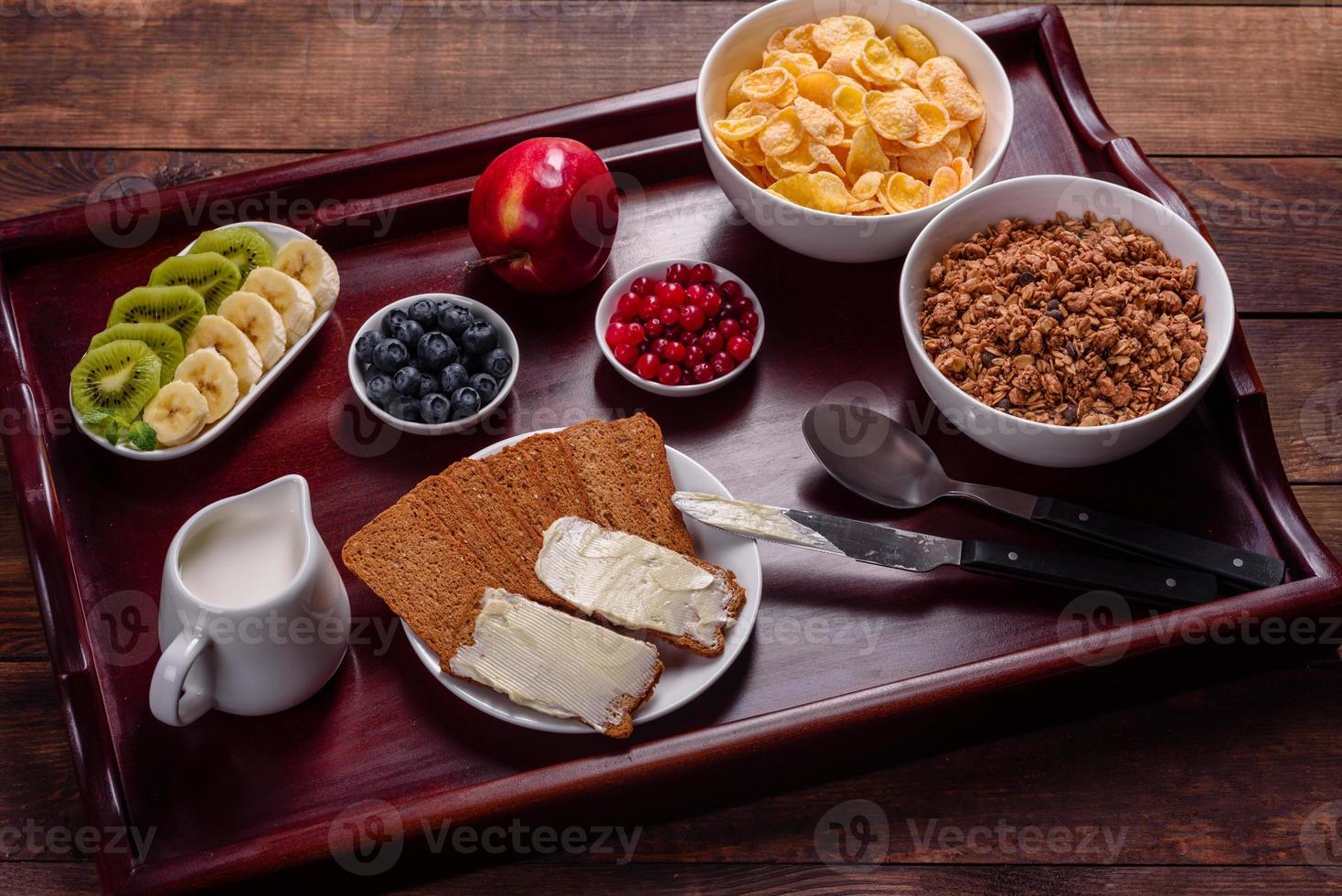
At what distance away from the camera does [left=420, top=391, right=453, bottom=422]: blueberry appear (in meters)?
1.60

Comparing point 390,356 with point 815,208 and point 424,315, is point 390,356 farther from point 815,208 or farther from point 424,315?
point 815,208

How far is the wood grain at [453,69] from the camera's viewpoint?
2.21 metres

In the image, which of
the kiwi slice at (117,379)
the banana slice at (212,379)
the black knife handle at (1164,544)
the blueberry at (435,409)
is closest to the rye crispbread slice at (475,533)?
the blueberry at (435,409)

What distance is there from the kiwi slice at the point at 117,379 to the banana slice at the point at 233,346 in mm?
74

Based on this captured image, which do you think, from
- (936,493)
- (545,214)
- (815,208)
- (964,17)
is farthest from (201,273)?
(964,17)

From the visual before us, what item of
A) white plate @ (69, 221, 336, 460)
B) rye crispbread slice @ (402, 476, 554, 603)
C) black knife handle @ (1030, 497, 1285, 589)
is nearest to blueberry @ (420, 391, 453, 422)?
rye crispbread slice @ (402, 476, 554, 603)

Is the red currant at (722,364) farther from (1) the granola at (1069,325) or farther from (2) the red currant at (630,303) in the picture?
(1) the granola at (1069,325)

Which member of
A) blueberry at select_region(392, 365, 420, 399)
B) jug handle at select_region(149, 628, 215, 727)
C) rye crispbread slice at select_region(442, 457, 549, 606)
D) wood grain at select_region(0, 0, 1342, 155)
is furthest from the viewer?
wood grain at select_region(0, 0, 1342, 155)

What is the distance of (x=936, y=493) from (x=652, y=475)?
1.26ft

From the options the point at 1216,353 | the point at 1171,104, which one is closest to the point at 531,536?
the point at 1216,353

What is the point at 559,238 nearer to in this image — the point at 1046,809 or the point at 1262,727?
the point at 1046,809

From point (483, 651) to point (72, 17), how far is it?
1.72 meters

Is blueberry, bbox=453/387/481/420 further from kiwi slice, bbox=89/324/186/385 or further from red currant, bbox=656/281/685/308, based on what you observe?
kiwi slice, bbox=89/324/186/385

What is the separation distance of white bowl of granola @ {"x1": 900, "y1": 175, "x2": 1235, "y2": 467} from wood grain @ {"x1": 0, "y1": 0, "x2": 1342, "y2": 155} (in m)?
0.72
